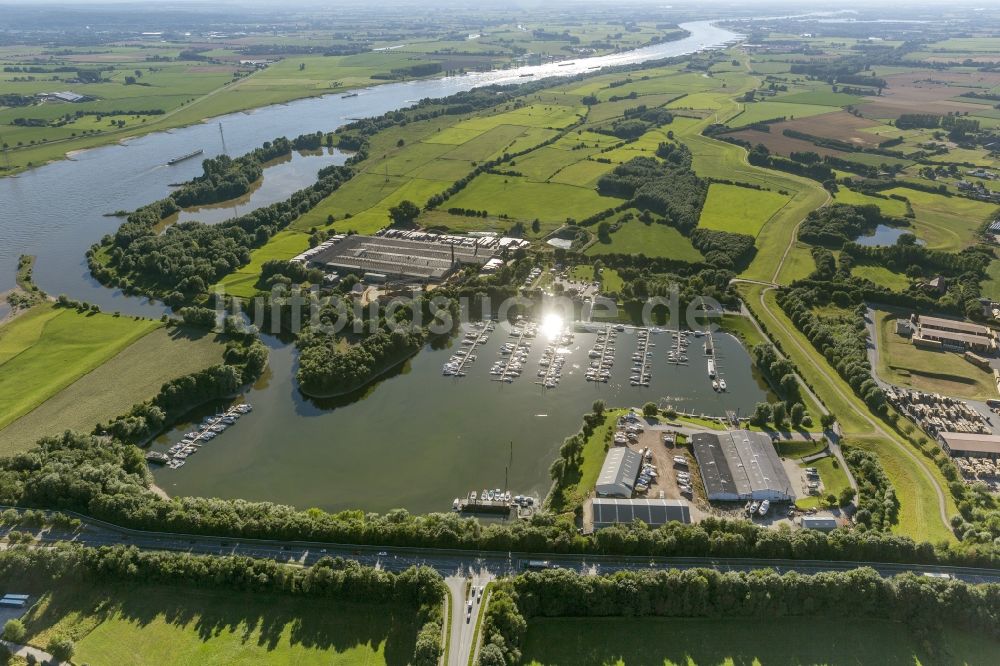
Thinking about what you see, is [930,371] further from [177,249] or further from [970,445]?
[177,249]

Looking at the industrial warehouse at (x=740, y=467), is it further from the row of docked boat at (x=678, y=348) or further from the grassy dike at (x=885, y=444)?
the row of docked boat at (x=678, y=348)

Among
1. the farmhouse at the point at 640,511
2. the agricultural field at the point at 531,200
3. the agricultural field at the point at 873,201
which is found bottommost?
the farmhouse at the point at 640,511

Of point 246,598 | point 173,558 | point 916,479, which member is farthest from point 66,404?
point 916,479

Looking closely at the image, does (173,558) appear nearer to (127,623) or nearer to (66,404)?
(127,623)

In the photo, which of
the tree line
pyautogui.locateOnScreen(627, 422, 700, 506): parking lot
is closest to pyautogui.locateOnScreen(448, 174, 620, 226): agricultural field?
the tree line

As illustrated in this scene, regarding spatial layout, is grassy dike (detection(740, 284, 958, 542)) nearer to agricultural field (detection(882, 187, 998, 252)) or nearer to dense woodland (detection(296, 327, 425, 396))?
dense woodland (detection(296, 327, 425, 396))

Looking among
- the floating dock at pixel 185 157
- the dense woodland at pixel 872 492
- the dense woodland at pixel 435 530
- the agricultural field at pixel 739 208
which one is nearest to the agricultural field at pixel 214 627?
the dense woodland at pixel 435 530

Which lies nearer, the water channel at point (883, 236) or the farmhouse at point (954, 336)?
the farmhouse at point (954, 336)
